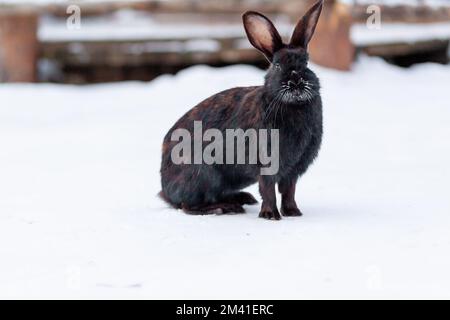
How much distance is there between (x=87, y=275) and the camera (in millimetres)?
3762

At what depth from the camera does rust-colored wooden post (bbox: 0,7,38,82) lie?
953 cm

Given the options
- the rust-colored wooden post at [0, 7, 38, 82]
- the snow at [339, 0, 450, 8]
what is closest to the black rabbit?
the snow at [339, 0, 450, 8]

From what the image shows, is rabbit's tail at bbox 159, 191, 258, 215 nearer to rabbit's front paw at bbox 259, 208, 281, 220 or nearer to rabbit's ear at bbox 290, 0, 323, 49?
rabbit's front paw at bbox 259, 208, 281, 220

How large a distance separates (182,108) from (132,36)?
2.61 m

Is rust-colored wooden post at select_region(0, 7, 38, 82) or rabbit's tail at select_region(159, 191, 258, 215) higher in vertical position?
rust-colored wooden post at select_region(0, 7, 38, 82)

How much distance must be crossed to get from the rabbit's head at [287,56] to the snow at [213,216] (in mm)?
640

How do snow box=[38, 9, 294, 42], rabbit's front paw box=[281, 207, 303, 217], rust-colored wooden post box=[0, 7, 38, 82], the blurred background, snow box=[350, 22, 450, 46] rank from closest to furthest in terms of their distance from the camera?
1. rabbit's front paw box=[281, 207, 303, 217]
2. the blurred background
3. rust-colored wooden post box=[0, 7, 38, 82]
4. snow box=[350, 22, 450, 46]
5. snow box=[38, 9, 294, 42]

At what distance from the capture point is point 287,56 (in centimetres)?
454

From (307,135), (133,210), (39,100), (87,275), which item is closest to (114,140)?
(39,100)

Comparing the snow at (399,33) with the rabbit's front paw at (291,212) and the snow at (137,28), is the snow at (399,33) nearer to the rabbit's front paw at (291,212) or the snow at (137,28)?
the snow at (137,28)

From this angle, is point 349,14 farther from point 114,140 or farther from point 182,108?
point 114,140

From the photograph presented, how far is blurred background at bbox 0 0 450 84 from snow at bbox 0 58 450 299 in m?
0.52

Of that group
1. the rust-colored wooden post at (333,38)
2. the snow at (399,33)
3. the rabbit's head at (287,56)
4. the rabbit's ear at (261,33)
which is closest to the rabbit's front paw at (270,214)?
the rabbit's head at (287,56)

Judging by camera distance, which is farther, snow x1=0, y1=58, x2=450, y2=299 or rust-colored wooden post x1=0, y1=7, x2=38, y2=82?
rust-colored wooden post x1=0, y1=7, x2=38, y2=82
